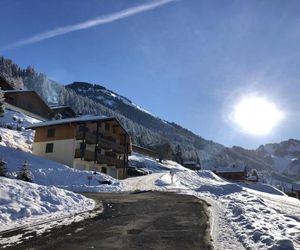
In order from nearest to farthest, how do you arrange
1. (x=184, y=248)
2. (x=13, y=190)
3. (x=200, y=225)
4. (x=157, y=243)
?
1. (x=184, y=248)
2. (x=157, y=243)
3. (x=200, y=225)
4. (x=13, y=190)

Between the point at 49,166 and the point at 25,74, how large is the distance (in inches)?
5600

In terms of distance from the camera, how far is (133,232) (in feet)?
44.1

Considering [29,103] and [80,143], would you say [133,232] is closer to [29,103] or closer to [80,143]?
[80,143]

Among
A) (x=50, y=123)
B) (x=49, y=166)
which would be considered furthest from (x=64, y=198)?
(x=50, y=123)

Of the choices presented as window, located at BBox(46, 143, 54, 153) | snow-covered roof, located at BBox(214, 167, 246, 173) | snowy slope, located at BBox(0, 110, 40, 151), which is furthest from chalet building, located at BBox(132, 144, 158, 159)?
window, located at BBox(46, 143, 54, 153)

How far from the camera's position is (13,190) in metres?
18.4

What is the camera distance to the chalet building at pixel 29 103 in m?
86.0

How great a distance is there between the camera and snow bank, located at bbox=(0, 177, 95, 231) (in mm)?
15336

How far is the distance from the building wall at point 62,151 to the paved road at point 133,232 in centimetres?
3853

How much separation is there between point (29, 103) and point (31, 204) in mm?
76098

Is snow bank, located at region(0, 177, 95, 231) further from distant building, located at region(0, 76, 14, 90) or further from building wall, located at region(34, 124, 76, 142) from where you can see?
distant building, located at region(0, 76, 14, 90)

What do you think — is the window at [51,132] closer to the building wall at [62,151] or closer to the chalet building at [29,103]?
the building wall at [62,151]

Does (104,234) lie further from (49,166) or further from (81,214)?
(49,166)

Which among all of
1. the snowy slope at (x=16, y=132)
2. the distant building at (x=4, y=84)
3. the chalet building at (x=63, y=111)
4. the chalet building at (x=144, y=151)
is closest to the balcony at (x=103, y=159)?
the snowy slope at (x=16, y=132)
